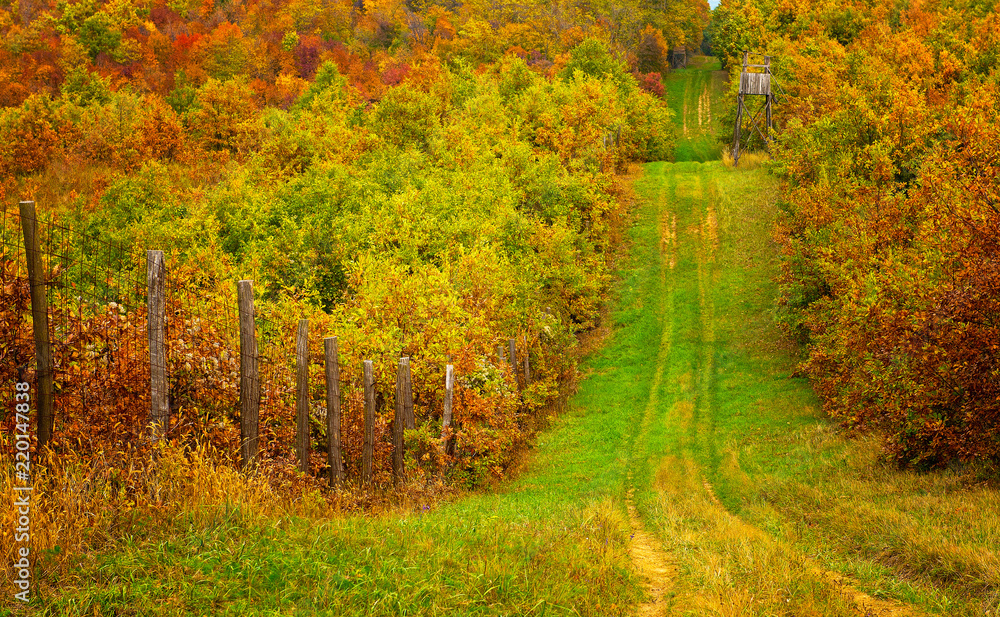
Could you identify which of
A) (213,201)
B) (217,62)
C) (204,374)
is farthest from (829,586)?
(217,62)

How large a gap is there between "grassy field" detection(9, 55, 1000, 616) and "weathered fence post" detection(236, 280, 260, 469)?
2031 millimetres

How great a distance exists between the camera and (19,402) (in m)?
9.45

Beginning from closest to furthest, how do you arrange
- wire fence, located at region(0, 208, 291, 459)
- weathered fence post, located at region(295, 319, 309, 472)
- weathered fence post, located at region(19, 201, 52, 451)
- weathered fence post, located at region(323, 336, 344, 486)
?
weathered fence post, located at region(19, 201, 52, 451)
wire fence, located at region(0, 208, 291, 459)
weathered fence post, located at region(295, 319, 309, 472)
weathered fence post, located at region(323, 336, 344, 486)

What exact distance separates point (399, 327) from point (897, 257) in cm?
1431

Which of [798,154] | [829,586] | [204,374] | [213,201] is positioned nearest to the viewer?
[829,586]

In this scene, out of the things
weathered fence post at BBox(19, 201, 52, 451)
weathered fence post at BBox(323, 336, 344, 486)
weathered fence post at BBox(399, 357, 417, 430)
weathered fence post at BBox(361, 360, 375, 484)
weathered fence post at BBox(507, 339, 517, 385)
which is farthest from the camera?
weathered fence post at BBox(507, 339, 517, 385)

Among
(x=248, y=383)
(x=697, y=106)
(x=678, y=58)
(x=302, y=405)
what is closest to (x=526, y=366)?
(x=302, y=405)

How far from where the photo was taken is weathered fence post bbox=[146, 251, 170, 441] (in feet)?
34.2

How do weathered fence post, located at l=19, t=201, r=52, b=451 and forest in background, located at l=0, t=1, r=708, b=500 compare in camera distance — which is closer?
weathered fence post, located at l=19, t=201, r=52, b=451

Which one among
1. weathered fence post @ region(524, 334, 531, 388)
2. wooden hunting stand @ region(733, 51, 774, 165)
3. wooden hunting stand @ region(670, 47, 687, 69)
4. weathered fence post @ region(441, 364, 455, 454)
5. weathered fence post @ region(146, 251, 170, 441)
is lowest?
weathered fence post @ region(524, 334, 531, 388)

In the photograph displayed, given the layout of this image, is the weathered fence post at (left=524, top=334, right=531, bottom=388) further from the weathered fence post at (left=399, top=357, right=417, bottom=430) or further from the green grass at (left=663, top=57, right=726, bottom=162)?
the green grass at (left=663, top=57, right=726, bottom=162)

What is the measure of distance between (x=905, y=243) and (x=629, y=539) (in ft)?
59.0

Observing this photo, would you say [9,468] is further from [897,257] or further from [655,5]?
[655,5]

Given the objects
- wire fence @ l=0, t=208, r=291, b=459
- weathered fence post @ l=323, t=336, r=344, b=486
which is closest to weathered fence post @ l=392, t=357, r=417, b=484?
weathered fence post @ l=323, t=336, r=344, b=486
